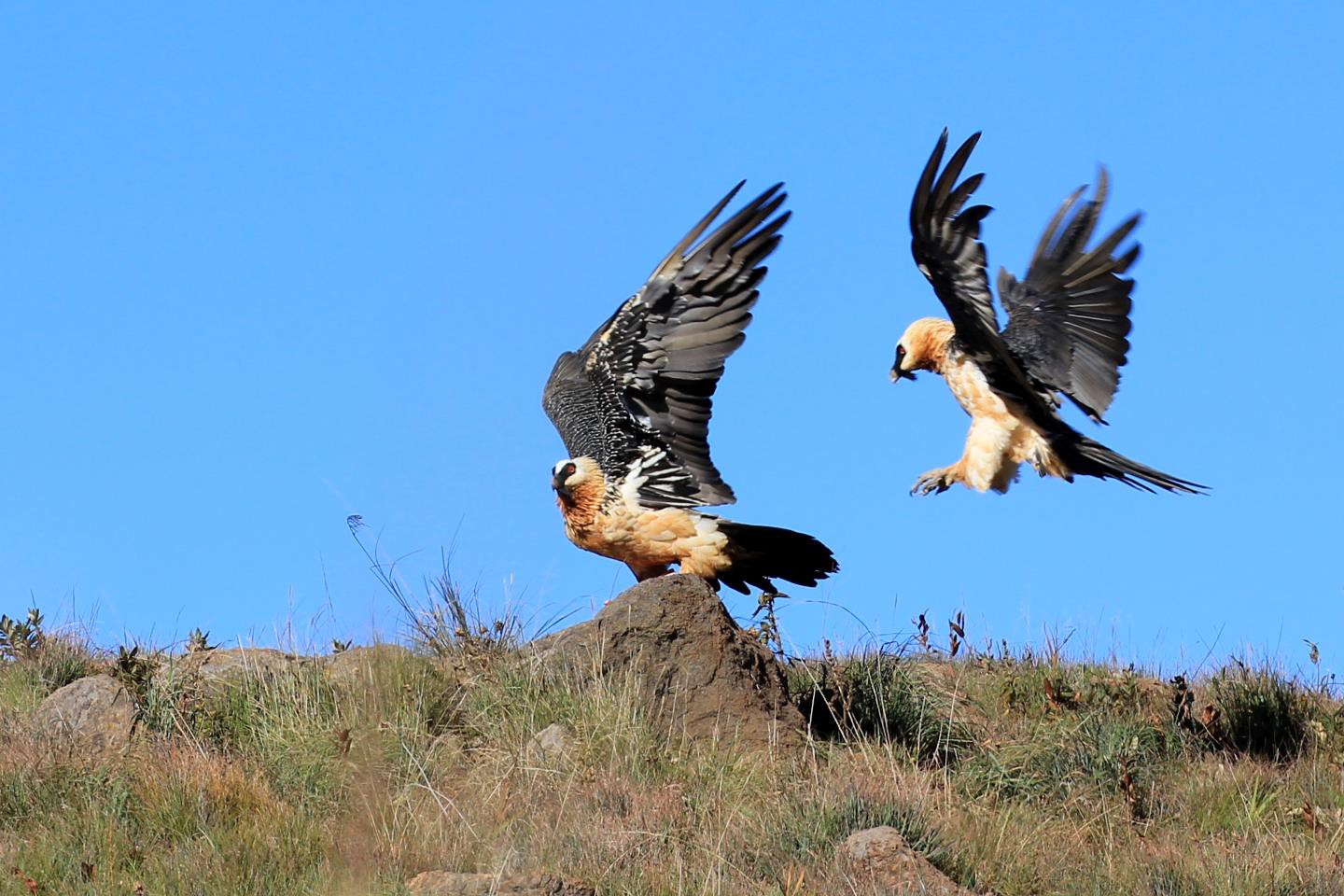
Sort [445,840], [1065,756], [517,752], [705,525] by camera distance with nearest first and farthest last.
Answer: [445,840] → [517,752] → [1065,756] → [705,525]

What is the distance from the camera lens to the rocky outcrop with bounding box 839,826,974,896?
566 cm

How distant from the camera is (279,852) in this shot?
618cm

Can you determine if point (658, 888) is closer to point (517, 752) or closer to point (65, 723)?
point (517, 752)

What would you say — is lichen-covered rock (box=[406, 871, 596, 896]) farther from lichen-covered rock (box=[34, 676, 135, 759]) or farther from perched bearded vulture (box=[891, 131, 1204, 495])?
perched bearded vulture (box=[891, 131, 1204, 495])

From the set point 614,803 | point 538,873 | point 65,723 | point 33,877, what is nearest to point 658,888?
point 538,873

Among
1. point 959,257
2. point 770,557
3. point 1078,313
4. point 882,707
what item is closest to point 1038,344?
point 1078,313

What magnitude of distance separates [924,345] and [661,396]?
1711 mm

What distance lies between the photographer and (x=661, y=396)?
1007 centimetres

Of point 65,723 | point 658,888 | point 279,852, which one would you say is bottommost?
point 658,888

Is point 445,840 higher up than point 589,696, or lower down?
lower down

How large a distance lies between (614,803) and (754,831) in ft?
2.02

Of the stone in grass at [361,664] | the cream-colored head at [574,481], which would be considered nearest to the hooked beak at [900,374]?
the cream-colored head at [574,481]

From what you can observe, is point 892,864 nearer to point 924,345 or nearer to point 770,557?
point 770,557

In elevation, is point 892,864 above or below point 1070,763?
below
